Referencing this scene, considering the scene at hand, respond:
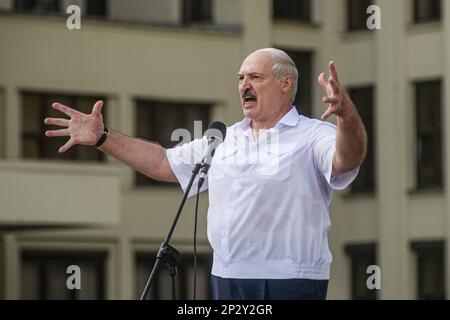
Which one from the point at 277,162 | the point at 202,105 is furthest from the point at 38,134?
the point at 277,162

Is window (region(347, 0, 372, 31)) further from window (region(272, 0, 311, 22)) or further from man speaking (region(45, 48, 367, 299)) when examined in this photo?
man speaking (region(45, 48, 367, 299))

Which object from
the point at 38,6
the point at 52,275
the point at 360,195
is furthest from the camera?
the point at 360,195

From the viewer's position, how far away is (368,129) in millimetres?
28312

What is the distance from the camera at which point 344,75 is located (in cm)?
2856

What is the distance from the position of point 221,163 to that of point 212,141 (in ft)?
0.40

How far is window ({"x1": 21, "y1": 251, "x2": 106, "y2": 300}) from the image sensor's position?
2600cm

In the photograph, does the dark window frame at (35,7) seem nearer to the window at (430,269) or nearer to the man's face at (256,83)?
the window at (430,269)

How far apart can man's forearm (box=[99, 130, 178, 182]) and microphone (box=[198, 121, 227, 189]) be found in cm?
24

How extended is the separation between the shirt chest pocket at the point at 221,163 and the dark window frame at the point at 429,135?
2211 centimetres

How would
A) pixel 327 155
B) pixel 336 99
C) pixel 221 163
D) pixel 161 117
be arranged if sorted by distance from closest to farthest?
1. pixel 336 99
2. pixel 327 155
3. pixel 221 163
4. pixel 161 117

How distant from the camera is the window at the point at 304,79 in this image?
2788cm

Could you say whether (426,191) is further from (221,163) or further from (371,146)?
(221,163)

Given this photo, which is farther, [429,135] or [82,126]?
[429,135]

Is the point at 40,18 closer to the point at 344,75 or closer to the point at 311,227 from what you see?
the point at 344,75
